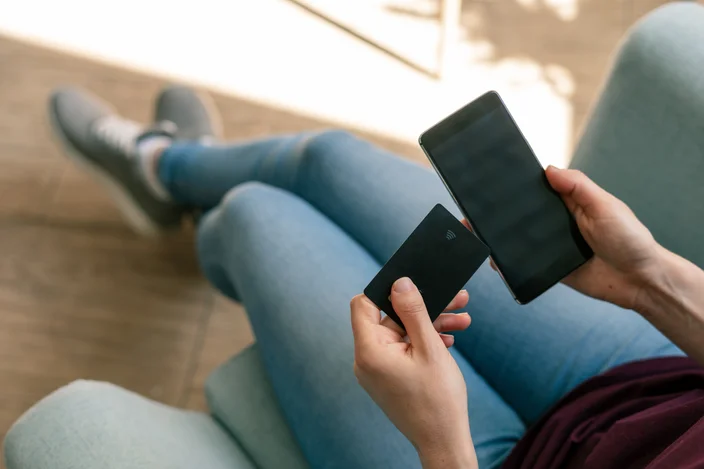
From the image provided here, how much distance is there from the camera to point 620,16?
1.37 meters

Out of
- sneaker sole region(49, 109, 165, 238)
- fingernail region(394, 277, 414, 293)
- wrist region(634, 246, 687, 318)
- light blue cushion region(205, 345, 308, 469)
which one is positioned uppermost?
wrist region(634, 246, 687, 318)

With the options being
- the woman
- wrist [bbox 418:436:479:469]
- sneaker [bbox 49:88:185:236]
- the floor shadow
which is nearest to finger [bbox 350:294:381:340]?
the woman

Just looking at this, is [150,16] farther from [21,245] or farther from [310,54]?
[21,245]

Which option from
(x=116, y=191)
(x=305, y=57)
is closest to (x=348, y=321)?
(x=116, y=191)

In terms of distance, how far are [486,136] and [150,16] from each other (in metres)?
1.06

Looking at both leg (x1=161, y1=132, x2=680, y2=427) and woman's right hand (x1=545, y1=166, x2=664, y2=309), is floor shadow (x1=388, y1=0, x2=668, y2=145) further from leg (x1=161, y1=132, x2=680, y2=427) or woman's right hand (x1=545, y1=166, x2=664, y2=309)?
woman's right hand (x1=545, y1=166, x2=664, y2=309)

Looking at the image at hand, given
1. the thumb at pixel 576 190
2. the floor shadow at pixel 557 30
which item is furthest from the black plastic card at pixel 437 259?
the floor shadow at pixel 557 30

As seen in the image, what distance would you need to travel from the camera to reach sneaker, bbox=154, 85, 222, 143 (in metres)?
1.18

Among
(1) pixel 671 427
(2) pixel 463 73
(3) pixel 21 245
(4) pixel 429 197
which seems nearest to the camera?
(1) pixel 671 427

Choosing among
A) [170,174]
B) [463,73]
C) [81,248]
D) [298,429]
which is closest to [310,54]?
[463,73]

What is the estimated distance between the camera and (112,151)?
1.13 meters

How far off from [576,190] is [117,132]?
Result: 2.97 ft

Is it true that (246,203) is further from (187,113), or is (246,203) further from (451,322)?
(187,113)

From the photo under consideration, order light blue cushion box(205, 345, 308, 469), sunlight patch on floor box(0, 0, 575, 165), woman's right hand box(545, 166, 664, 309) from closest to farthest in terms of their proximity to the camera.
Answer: woman's right hand box(545, 166, 664, 309)
light blue cushion box(205, 345, 308, 469)
sunlight patch on floor box(0, 0, 575, 165)
